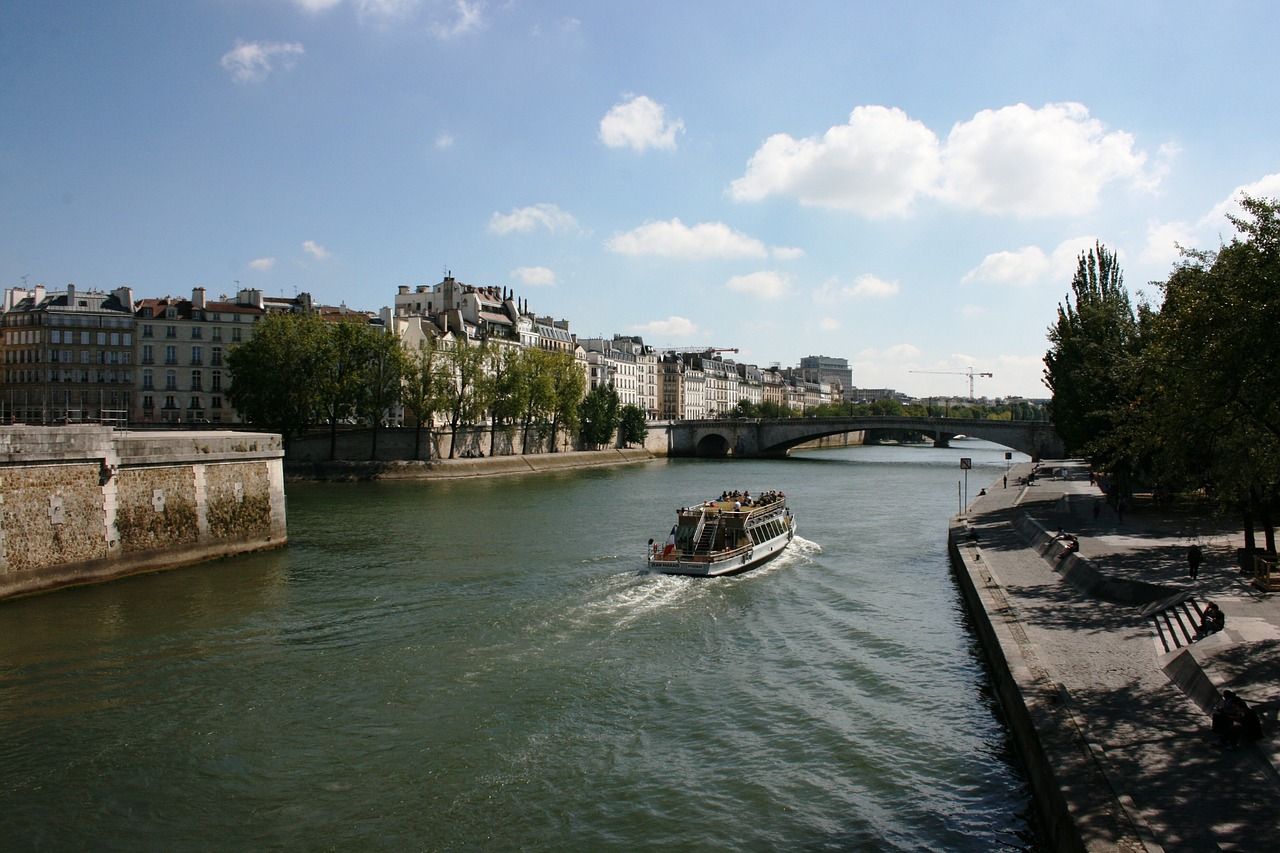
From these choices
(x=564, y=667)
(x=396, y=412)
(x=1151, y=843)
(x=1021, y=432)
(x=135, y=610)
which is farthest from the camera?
(x=1021, y=432)

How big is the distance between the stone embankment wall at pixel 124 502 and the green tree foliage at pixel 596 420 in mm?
56922

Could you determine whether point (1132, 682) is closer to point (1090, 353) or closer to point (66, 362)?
point (1090, 353)

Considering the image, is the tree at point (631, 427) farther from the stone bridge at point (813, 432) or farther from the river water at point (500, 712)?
the river water at point (500, 712)

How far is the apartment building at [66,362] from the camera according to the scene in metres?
70.9

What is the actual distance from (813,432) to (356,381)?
51573 millimetres

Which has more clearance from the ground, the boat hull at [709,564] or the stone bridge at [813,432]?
the stone bridge at [813,432]

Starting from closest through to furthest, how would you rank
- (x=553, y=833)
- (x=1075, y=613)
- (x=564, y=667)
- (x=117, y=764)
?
(x=553, y=833) < (x=117, y=764) < (x=564, y=667) < (x=1075, y=613)

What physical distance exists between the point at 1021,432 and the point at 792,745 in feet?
256

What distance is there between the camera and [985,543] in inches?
1158

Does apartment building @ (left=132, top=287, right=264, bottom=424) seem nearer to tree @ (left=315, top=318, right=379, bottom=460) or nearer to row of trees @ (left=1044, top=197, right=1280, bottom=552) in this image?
tree @ (left=315, top=318, right=379, bottom=460)

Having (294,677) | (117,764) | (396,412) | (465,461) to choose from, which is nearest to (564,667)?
(294,677)

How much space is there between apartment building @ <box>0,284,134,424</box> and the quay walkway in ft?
224

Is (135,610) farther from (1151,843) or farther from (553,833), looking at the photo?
(1151,843)

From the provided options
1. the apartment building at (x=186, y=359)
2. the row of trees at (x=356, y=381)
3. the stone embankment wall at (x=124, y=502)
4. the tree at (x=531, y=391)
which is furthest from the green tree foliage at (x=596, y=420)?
the stone embankment wall at (x=124, y=502)
